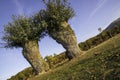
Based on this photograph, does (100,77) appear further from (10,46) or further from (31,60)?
(10,46)

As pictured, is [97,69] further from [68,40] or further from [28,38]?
[28,38]

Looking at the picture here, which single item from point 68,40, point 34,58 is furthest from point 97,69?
point 34,58

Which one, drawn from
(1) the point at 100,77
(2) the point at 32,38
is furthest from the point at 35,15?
(1) the point at 100,77

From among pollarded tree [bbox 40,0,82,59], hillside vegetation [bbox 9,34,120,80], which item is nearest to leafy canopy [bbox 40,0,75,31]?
pollarded tree [bbox 40,0,82,59]

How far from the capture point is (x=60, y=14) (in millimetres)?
33125

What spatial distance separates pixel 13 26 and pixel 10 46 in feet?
10.4

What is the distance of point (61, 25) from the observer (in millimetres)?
32562

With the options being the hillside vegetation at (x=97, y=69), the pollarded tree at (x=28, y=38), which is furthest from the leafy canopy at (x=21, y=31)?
the hillside vegetation at (x=97, y=69)

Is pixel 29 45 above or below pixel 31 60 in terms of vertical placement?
above

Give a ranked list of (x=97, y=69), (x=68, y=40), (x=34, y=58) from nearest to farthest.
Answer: (x=97, y=69), (x=68, y=40), (x=34, y=58)

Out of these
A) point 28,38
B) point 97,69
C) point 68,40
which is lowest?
point 97,69

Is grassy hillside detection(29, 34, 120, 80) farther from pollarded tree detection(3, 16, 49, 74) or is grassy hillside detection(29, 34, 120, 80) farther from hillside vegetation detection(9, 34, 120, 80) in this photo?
→ pollarded tree detection(3, 16, 49, 74)

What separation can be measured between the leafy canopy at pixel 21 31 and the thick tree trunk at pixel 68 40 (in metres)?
3.00

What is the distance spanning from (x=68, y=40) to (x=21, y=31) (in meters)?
7.39
